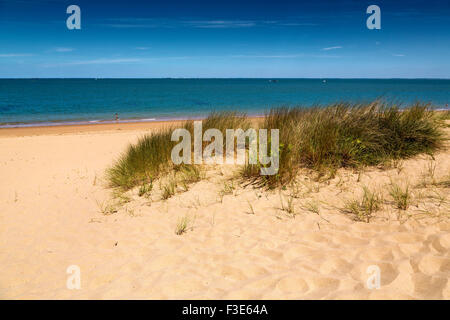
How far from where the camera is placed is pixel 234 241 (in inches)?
150

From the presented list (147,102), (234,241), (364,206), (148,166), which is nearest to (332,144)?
(364,206)

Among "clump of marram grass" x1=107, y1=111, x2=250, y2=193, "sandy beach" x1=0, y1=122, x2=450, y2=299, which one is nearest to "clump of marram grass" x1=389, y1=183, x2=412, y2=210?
"sandy beach" x1=0, y1=122, x2=450, y2=299

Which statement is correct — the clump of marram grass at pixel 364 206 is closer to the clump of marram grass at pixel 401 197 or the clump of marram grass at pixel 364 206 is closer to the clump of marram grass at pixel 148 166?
the clump of marram grass at pixel 401 197

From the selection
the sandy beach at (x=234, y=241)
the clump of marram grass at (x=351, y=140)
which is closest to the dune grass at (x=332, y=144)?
the clump of marram grass at (x=351, y=140)

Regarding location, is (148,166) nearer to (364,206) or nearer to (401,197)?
(364,206)

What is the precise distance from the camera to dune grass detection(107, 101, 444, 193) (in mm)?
5512

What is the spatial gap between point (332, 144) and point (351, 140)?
408mm

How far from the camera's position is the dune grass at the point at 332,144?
551 cm

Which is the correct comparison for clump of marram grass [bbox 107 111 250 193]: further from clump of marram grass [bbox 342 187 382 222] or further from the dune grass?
clump of marram grass [bbox 342 187 382 222]

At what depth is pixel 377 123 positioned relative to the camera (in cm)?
615

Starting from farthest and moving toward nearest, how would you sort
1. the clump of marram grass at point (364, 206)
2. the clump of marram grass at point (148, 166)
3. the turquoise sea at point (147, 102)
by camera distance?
1. the turquoise sea at point (147, 102)
2. the clump of marram grass at point (148, 166)
3. the clump of marram grass at point (364, 206)

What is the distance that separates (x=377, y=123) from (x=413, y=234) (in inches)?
130

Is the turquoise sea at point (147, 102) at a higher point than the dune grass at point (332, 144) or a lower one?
higher
